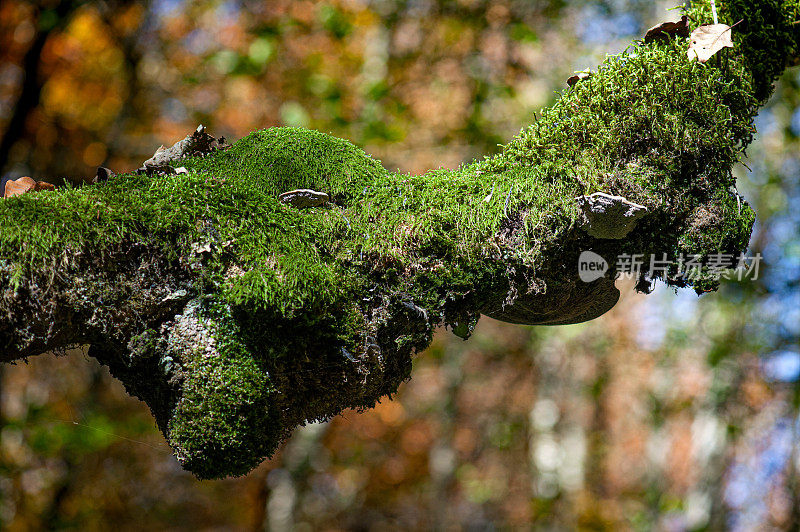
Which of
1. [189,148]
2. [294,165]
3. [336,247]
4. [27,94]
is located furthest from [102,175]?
[27,94]

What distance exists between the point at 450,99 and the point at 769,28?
9857mm

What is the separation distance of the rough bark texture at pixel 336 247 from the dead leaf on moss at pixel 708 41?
4cm

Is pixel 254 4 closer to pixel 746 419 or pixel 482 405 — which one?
pixel 746 419

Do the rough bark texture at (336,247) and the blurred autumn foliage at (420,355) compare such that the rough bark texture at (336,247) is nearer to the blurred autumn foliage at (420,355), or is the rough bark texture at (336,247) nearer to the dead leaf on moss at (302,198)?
the dead leaf on moss at (302,198)

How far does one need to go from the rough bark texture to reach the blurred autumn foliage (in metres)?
3.13

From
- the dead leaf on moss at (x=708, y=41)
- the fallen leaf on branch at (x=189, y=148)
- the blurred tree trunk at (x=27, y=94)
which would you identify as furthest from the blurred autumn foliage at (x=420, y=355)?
the dead leaf on moss at (x=708, y=41)

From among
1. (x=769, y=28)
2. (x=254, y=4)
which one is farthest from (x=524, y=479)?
(x=769, y=28)

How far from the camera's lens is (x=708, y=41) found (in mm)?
1737

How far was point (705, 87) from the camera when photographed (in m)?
1.68

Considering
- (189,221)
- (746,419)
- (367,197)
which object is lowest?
(189,221)

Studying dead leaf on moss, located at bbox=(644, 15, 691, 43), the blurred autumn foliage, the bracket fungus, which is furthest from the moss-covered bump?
the blurred autumn foliage

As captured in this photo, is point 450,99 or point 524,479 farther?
point 524,479

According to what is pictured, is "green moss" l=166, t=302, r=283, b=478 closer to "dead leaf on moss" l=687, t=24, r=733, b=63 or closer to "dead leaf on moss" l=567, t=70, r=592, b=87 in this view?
"dead leaf on moss" l=567, t=70, r=592, b=87

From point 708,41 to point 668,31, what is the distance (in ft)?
0.40
